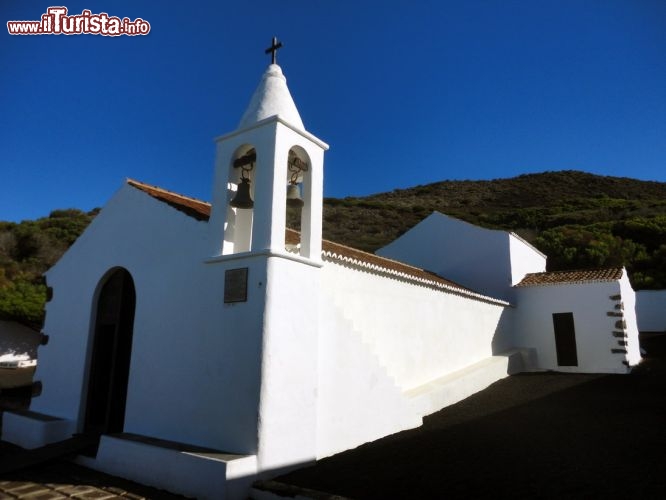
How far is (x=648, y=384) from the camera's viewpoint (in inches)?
425

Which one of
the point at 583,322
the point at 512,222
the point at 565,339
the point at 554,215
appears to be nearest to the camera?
the point at 583,322

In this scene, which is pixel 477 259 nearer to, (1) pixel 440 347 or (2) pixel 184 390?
(1) pixel 440 347

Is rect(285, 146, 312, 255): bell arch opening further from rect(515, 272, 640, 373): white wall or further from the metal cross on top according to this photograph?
rect(515, 272, 640, 373): white wall

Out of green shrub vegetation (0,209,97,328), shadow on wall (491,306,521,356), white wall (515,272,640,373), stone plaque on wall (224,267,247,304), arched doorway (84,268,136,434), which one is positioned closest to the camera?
stone plaque on wall (224,267,247,304)

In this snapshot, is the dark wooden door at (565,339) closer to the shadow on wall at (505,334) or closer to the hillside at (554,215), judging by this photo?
the shadow on wall at (505,334)

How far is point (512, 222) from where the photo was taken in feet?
118

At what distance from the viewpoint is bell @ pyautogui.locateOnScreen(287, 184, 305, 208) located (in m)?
6.57

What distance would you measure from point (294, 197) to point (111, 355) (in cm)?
420

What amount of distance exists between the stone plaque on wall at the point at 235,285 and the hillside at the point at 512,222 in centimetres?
1453

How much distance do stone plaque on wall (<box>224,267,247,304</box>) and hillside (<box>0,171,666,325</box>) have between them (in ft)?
47.7

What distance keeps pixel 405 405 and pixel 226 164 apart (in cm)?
483

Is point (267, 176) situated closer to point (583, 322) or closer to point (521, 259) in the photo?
point (583, 322)

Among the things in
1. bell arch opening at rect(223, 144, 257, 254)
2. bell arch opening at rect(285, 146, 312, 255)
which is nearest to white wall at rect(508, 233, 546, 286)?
bell arch opening at rect(285, 146, 312, 255)

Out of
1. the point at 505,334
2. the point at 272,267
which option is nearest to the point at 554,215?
the point at 505,334
